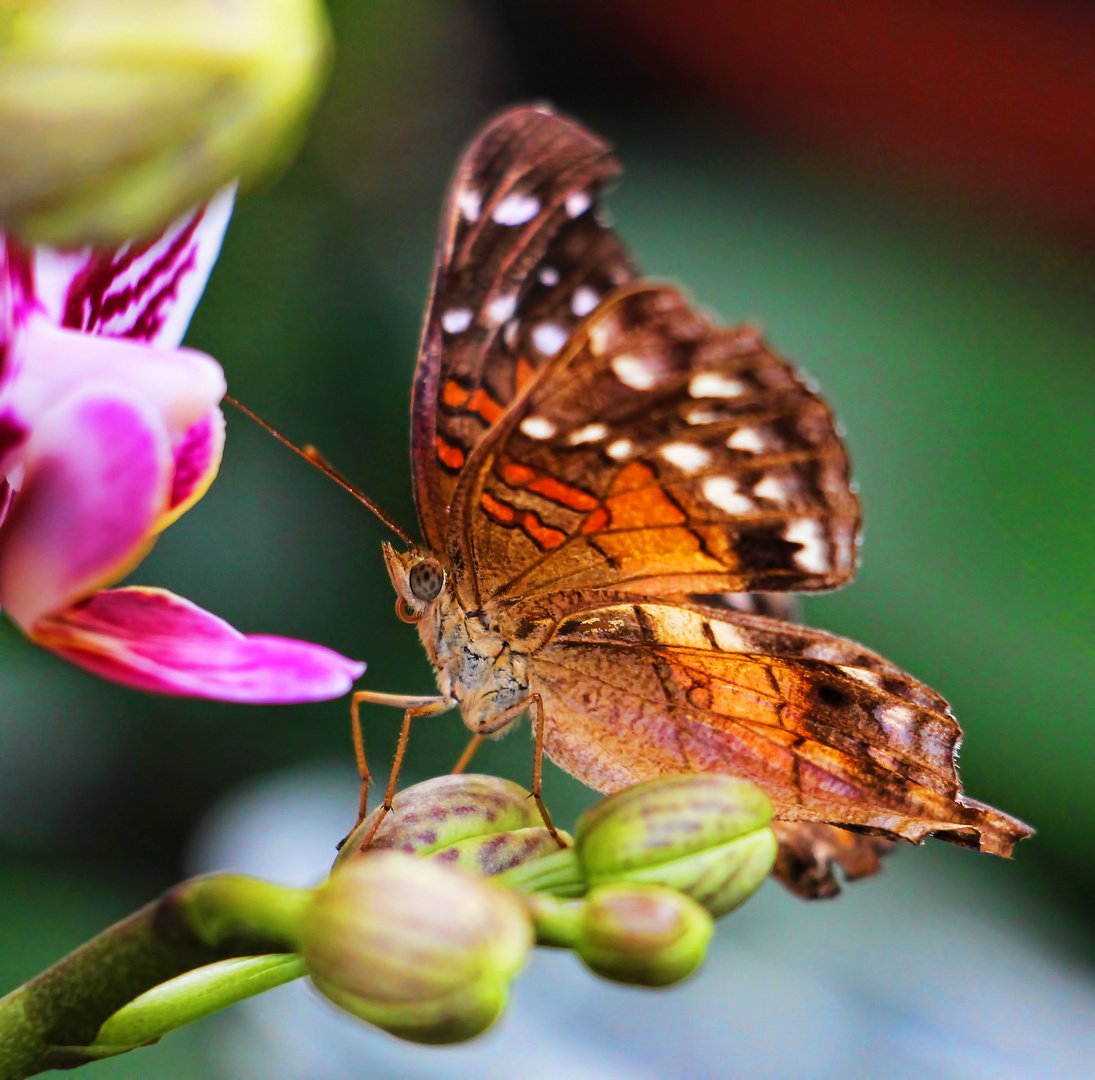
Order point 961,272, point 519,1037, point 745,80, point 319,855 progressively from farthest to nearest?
point 745,80
point 961,272
point 319,855
point 519,1037

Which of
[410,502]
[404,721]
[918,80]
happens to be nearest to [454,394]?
[404,721]

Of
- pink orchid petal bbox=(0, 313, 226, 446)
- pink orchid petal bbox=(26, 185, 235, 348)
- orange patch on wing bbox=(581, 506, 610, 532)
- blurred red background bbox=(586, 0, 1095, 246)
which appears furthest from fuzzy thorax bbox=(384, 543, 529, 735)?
blurred red background bbox=(586, 0, 1095, 246)

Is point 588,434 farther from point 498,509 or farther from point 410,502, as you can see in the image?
point 410,502

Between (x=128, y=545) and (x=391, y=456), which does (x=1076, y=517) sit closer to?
(x=391, y=456)

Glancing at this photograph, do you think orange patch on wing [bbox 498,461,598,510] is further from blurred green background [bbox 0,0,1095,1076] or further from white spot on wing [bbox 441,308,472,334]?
blurred green background [bbox 0,0,1095,1076]

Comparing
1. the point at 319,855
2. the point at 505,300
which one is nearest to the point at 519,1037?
the point at 319,855

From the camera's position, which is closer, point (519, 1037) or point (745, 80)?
point (519, 1037)
